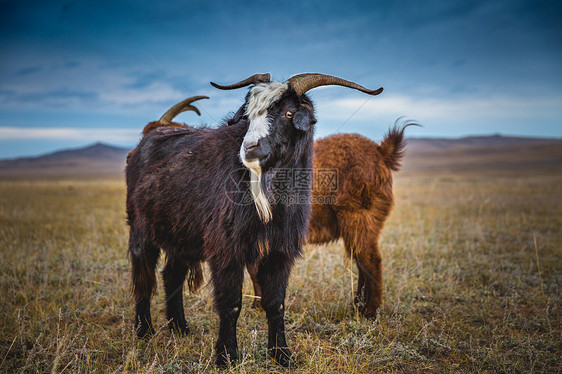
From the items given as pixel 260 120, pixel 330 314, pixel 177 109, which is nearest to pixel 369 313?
pixel 330 314

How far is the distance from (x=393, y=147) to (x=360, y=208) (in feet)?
3.94

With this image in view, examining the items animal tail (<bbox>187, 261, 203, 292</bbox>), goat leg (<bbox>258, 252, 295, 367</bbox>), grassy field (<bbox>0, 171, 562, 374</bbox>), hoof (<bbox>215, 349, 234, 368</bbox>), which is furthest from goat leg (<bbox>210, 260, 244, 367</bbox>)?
animal tail (<bbox>187, 261, 203, 292</bbox>)

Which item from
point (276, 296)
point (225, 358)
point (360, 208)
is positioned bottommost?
point (225, 358)

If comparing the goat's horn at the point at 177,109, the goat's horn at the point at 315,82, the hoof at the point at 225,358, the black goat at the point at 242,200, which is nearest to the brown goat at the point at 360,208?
the black goat at the point at 242,200

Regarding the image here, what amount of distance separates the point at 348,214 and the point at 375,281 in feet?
3.57

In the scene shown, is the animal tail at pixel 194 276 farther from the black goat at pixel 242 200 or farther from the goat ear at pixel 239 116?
the goat ear at pixel 239 116

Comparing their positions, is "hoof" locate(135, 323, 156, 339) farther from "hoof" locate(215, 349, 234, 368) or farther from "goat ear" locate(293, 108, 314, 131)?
"goat ear" locate(293, 108, 314, 131)

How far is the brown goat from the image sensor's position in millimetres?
4875

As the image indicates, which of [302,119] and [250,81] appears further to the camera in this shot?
[250,81]

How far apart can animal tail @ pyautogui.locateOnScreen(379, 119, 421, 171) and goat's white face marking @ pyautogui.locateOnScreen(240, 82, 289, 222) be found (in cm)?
256

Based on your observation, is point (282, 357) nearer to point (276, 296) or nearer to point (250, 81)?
point (276, 296)

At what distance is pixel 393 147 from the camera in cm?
526

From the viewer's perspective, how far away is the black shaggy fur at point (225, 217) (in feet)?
10.8

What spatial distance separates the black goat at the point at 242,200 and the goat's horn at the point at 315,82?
0.04 ft
